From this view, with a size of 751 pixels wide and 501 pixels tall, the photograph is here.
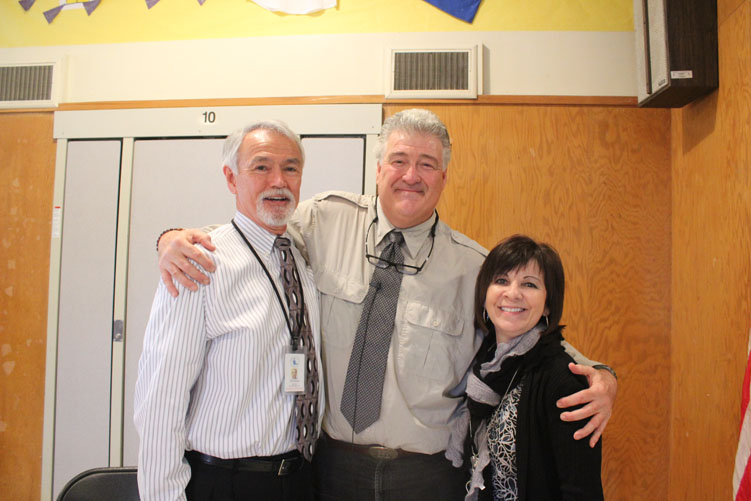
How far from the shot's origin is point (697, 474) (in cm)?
212

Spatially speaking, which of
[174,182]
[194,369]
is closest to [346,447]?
[194,369]

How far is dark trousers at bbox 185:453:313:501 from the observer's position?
1.22m

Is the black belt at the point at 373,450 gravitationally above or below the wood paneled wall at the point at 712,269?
below

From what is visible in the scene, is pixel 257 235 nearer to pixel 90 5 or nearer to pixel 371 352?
pixel 371 352

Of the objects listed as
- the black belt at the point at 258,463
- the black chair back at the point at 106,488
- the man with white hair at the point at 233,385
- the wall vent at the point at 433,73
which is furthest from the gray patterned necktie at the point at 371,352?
the wall vent at the point at 433,73

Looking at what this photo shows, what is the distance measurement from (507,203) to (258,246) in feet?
5.27

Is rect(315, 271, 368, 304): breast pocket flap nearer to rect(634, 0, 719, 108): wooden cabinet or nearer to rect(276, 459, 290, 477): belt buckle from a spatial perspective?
rect(276, 459, 290, 477): belt buckle

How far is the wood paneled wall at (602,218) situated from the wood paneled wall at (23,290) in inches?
99.4

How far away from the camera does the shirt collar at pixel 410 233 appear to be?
5.29 ft

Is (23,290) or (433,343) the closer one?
(433,343)

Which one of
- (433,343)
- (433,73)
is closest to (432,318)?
(433,343)

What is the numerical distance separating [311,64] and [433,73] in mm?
732

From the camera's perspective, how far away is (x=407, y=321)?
5.01 feet

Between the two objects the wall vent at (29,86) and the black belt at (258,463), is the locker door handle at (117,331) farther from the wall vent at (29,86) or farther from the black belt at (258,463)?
the black belt at (258,463)
